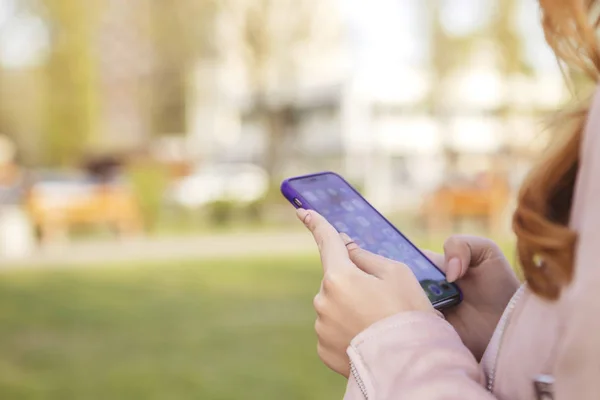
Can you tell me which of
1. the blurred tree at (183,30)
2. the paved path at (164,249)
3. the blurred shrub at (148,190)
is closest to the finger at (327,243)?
the paved path at (164,249)

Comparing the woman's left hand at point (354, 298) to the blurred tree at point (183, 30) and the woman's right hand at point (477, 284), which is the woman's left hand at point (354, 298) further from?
the blurred tree at point (183, 30)

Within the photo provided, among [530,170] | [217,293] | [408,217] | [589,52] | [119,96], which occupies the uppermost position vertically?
[589,52]

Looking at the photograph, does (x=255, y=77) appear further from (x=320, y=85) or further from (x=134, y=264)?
(x=134, y=264)

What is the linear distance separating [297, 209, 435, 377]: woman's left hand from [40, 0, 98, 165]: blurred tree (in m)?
34.8

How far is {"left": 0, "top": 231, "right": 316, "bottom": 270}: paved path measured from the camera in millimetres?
11891

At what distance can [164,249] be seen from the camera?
13.3 m

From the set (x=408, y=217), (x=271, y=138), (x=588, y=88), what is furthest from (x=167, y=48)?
(x=588, y=88)

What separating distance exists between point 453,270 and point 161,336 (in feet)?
17.8

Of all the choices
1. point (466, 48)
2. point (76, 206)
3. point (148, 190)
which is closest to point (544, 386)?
point (76, 206)

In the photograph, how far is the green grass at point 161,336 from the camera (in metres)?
5.07

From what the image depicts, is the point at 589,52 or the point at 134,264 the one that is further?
the point at 134,264

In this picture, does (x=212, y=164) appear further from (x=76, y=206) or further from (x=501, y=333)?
(x=501, y=333)

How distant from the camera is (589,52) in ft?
3.07

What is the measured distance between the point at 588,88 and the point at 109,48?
42841 mm
